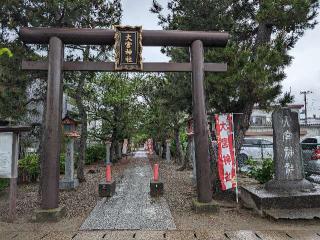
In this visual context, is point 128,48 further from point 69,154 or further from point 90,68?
point 69,154

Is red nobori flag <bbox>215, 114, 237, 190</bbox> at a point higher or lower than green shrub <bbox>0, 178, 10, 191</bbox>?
higher

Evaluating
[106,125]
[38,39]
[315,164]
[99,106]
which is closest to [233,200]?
[315,164]

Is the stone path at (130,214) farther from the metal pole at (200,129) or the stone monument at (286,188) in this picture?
the stone monument at (286,188)

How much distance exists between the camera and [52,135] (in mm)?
8570

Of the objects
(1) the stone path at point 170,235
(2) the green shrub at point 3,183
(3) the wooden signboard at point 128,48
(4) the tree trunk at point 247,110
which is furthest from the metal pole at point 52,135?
(4) the tree trunk at point 247,110

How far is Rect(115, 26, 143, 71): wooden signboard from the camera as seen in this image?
923 cm

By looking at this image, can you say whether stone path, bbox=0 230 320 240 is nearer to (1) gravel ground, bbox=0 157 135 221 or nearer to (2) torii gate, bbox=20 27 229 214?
(2) torii gate, bbox=20 27 229 214

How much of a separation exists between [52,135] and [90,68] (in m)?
2.15

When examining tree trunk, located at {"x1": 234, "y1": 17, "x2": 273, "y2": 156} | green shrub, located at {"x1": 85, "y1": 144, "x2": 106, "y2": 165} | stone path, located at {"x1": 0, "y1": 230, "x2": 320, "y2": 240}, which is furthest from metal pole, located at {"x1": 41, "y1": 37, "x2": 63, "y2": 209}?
green shrub, located at {"x1": 85, "y1": 144, "x2": 106, "y2": 165}

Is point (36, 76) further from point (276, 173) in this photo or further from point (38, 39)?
point (276, 173)

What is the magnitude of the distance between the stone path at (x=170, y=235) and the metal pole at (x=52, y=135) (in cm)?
137

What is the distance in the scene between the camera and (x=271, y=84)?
32.1 ft

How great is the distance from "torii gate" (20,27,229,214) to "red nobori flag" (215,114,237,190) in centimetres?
74

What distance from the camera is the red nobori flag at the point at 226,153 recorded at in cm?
951
